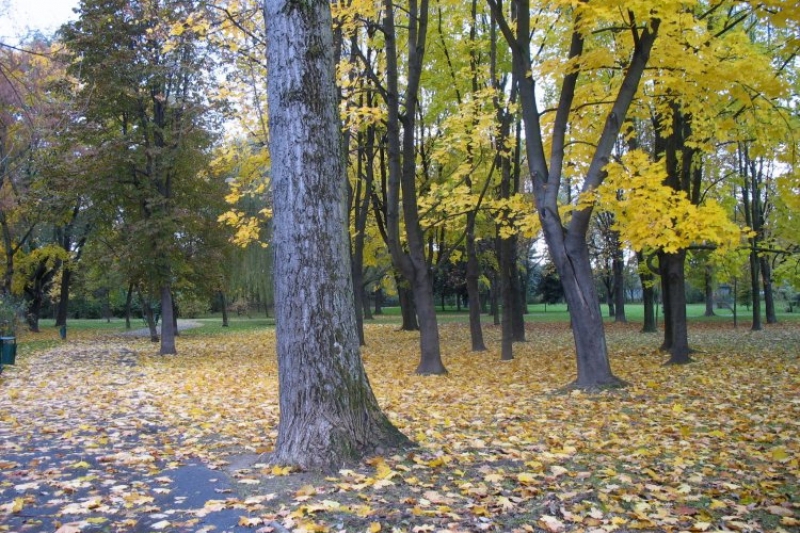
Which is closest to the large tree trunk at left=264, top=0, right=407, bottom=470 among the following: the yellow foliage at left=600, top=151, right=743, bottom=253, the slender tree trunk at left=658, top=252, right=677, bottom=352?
the yellow foliage at left=600, top=151, right=743, bottom=253

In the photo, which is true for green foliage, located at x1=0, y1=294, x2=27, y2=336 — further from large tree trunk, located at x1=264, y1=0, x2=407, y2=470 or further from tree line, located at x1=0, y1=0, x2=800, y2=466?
large tree trunk, located at x1=264, y1=0, x2=407, y2=470

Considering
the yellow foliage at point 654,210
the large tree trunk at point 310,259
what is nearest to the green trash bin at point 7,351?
the large tree trunk at point 310,259

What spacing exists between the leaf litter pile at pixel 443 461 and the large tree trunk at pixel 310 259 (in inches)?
13.6

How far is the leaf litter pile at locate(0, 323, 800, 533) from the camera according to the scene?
12.3 feet

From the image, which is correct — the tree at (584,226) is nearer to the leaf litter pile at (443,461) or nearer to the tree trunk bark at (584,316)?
the tree trunk bark at (584,316)

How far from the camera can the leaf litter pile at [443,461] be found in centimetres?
374

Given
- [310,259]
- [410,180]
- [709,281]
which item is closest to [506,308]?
[410,180]

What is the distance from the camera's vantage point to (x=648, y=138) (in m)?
25.5

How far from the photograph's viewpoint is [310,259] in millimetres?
4832

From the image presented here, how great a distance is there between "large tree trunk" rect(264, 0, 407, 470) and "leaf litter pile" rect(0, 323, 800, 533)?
34cm

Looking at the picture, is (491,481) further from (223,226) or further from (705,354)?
(223,226)

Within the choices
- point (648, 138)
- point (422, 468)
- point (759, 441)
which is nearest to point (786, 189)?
point (759, 441)

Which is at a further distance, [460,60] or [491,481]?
[460,60]

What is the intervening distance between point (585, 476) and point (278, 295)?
2749mm
